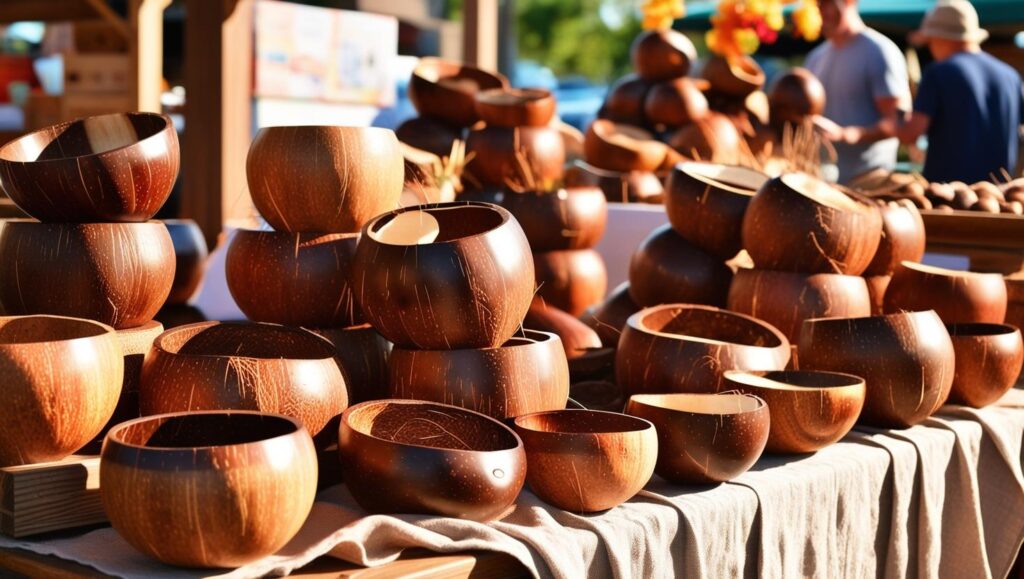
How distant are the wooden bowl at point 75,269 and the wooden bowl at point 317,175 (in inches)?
7.4

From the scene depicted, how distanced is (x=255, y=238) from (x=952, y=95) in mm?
3687

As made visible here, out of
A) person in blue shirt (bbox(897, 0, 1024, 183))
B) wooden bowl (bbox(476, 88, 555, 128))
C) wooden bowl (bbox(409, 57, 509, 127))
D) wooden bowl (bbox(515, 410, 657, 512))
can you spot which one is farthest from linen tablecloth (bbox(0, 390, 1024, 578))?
person in blue shirt (bbox(897, 0, 1024, 183))

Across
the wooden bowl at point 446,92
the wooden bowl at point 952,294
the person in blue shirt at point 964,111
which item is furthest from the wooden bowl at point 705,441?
the person in blue shirt at point 964,111

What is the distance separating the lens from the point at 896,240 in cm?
206

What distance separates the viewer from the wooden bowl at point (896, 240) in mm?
2061

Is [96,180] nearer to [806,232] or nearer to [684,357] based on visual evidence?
[684,357]

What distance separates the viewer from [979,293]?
200 cm

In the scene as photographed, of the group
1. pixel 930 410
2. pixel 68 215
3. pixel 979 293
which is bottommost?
pixel 930 410

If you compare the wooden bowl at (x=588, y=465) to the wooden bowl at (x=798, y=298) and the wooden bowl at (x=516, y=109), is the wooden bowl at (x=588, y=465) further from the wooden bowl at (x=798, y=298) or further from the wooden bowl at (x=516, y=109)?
the wooden bowl at (x=516, y=109)

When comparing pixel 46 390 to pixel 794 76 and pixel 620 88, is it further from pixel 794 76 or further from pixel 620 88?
pixel 794 76

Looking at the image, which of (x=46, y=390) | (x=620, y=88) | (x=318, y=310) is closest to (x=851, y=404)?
(x=318, y=310)

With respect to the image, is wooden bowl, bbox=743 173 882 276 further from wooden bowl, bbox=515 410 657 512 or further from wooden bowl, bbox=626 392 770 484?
wooden bowl, bbox=515 410 657 512

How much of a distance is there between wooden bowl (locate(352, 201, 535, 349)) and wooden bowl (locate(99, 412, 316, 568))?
311 mm

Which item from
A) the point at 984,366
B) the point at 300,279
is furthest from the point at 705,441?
the point at 984,366
